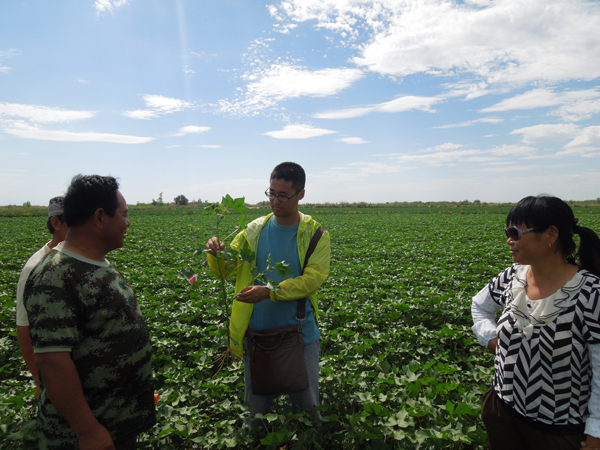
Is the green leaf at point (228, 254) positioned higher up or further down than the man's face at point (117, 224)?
further down

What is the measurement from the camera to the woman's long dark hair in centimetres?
170

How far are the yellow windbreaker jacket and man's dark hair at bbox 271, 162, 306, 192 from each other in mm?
287

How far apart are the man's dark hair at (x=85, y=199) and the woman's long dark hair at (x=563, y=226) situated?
2059 mm

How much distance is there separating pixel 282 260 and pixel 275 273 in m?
0.11

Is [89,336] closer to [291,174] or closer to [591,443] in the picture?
[291,174]

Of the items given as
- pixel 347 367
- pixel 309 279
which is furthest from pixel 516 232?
pixel 347 367

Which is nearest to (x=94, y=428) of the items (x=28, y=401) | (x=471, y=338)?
(x=28, y=401)

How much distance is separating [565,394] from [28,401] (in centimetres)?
437

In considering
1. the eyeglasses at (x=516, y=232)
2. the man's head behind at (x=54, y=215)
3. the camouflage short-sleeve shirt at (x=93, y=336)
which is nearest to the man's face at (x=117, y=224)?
the camouflage short-sleeve shirt at (x=93, y=336)

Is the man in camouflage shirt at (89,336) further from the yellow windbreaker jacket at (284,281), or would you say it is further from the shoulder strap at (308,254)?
the shoulder strap at (308,254)

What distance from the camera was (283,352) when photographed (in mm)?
2258

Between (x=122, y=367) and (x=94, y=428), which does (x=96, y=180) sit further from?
(x=94, y=428)

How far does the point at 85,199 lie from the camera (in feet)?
5.16

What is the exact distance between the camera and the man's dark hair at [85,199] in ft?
5.16
